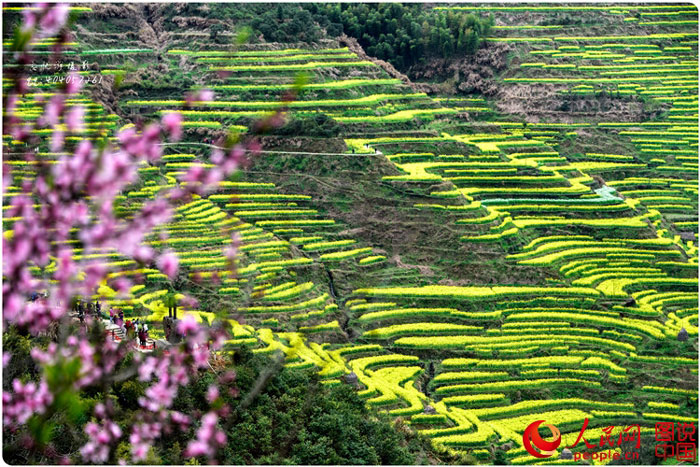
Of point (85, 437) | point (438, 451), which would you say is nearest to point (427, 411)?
point (438, 451)

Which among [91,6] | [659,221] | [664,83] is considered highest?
[91,6]

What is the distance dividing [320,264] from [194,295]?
3.39 metres

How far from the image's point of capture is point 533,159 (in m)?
31.5

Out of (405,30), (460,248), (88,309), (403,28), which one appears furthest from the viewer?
(403,28)

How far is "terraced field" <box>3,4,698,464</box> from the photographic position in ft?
66.9

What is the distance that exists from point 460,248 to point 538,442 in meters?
7.15

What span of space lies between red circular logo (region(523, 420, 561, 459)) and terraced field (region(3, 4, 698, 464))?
170mm

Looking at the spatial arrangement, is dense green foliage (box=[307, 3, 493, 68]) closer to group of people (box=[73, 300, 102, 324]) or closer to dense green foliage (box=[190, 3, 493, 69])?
dense green foliage (box=[190, 3, 493, 69])

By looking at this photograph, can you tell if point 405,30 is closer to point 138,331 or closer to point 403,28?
point 403,28

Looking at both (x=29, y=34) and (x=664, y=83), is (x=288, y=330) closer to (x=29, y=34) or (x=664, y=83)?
(x=29, y=34)

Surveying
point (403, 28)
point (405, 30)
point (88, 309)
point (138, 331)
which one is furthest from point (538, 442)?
point (403, 28)

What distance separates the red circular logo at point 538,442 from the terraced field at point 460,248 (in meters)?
0.17

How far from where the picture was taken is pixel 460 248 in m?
24.8

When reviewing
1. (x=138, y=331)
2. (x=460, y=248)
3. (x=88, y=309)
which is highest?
(x=88, y=309)
